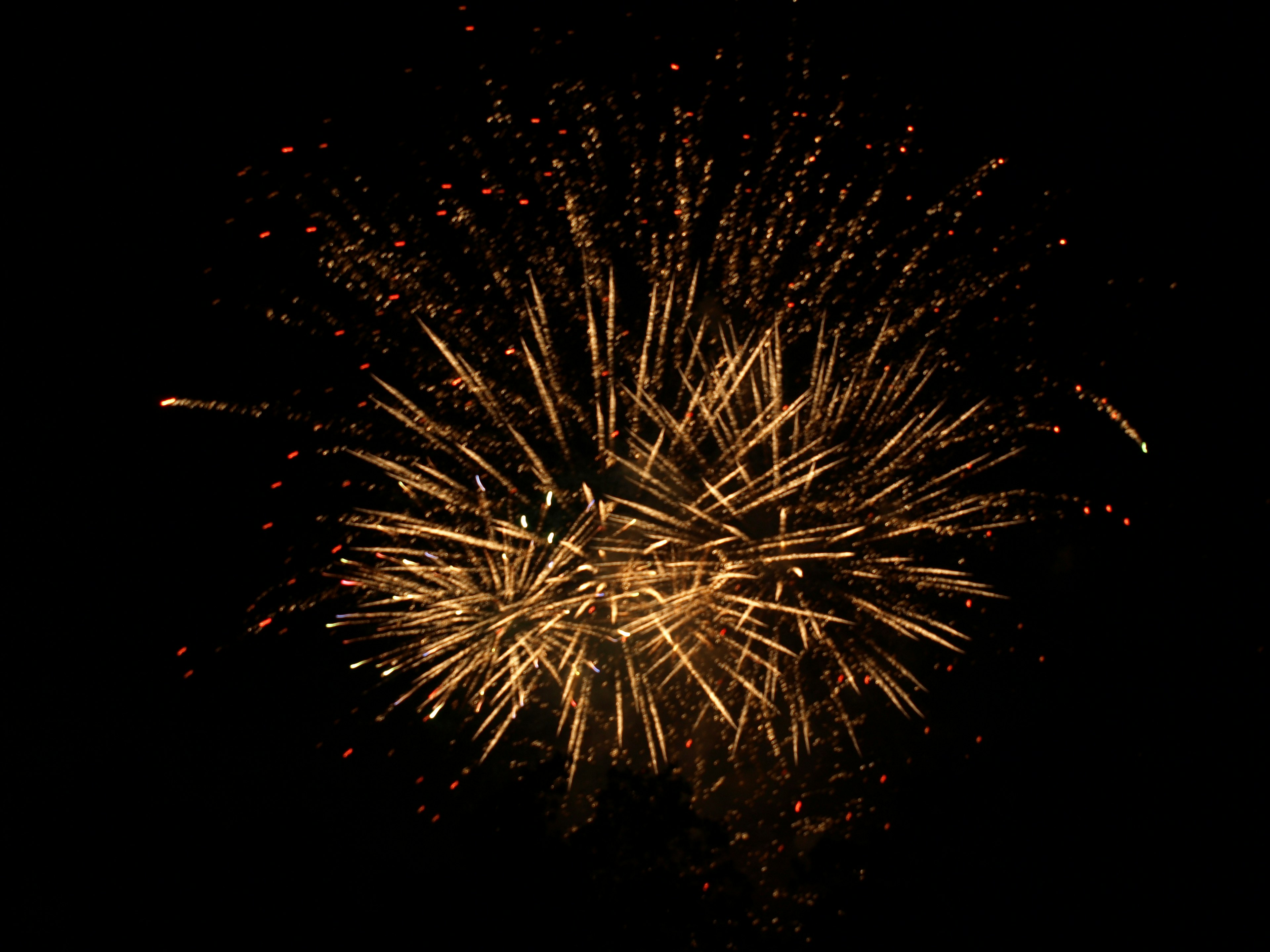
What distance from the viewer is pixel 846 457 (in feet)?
14.4

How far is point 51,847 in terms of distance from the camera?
6.29m

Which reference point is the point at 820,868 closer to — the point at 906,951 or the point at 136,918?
the point at 906,951

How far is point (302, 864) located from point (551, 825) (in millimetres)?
2602

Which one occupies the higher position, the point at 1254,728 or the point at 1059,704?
the point at 1059,704

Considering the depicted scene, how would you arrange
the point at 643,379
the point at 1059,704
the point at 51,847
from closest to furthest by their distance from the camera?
the point at 643,379, the point at 51,847, the point at 1059,704

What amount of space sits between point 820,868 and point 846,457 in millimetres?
4911

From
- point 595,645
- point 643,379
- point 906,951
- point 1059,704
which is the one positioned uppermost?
point 643,379

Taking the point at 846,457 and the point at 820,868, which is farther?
the point at 820,868

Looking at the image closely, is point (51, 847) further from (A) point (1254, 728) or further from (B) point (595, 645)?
(A) point (1254, 728)

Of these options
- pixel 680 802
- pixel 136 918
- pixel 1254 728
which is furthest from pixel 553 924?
pixel 1254 728

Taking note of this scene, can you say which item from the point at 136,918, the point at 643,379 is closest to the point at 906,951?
the point at 643,379

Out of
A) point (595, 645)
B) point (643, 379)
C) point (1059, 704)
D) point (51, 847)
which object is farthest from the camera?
point (1059, 704)

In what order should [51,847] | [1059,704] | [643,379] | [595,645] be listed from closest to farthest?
[643,379]
[595,645]
[51,847]
[1059,704]

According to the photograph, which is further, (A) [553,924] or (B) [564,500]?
(A) [553,924]
